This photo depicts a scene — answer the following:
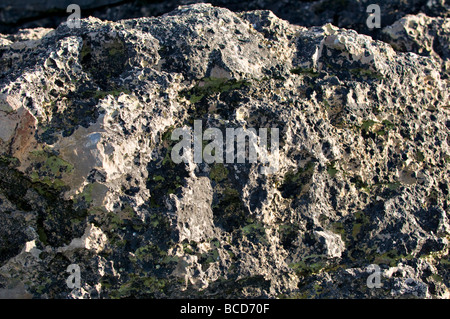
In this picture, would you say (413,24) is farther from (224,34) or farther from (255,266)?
(255,266)

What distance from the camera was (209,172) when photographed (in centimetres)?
136

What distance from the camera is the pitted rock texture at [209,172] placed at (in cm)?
132

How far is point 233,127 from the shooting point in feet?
4.50

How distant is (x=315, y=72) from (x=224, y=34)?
0.29 m

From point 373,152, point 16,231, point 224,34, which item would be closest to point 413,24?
point 373,152

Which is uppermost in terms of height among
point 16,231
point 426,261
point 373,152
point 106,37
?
point 106,37

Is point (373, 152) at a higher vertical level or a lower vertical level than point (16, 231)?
higher

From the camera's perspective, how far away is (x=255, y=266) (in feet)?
4.47

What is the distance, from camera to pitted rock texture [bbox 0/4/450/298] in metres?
1.32

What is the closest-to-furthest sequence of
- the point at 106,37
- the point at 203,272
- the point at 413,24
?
1. the point at 203,272
2. the point at 106,37
3. the point at 413,24

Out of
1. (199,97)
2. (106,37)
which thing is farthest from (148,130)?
(106,37)

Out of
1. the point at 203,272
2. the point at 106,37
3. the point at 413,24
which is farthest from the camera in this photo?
the point at 413,24

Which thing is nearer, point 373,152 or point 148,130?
point 148,130

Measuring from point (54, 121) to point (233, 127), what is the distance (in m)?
0.47
